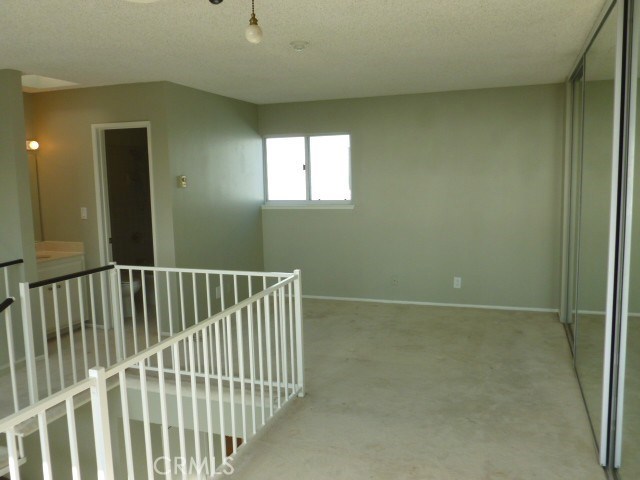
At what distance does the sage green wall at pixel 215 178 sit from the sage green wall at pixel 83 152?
0.35 ft

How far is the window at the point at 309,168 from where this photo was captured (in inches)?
255

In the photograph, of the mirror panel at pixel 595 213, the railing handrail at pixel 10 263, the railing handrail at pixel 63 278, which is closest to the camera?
the mirror panel at pixel 595 213

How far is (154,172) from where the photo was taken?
5035 millimetres

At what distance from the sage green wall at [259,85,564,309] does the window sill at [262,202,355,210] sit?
0.05 m

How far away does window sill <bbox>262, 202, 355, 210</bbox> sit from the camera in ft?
21.1

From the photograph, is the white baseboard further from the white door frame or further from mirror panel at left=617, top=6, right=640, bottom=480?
mirror panel at left=617, top=6, right=640, bottom=480

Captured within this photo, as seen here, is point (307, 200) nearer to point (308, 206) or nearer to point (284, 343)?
point (308, 206)

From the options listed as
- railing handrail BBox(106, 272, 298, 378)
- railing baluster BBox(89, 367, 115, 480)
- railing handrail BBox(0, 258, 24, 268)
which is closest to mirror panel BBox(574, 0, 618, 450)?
railing handrail BBox(106, 272, 298, 378)

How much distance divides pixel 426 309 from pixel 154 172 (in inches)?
128

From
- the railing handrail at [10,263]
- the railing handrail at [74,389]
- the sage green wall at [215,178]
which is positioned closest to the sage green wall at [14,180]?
the railing handrail at [10,263]

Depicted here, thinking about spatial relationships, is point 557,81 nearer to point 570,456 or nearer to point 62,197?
point 570,456

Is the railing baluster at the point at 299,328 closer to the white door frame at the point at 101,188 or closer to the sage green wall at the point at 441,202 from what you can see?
the white door frame at the point at 101,188

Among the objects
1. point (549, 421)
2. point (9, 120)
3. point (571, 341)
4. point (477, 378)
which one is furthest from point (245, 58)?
point (571, 341)

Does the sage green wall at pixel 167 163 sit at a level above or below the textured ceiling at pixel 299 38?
below
